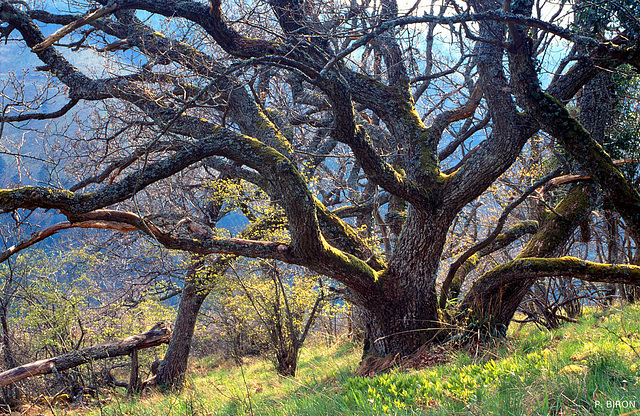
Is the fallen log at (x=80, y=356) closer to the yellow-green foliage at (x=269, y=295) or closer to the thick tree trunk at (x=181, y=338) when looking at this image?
the thick tree trunk at (x=181, y=338)

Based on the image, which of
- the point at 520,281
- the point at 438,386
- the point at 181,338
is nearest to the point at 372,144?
the point at 520,281

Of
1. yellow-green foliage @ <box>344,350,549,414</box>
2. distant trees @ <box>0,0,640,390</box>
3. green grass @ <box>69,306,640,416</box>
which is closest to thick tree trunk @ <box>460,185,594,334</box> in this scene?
distant trees @ <box>0,0,640,390</box>

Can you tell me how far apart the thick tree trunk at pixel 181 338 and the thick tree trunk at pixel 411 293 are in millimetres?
4389

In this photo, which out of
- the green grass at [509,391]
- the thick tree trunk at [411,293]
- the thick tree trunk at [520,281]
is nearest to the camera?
the green grass at [509,391]

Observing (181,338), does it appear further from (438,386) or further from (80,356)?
(438,386)

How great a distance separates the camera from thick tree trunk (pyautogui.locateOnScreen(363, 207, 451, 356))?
18.3ft

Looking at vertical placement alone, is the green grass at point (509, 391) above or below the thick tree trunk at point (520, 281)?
below

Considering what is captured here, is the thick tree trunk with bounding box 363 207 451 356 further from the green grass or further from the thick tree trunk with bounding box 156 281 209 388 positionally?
the thick tree trunk with bounding box 156 281 209 388

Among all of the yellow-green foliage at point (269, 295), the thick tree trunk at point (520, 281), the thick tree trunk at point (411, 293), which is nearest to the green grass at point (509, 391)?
the thick tree trunk at point (520, 281)

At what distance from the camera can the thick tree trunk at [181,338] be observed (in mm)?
8500

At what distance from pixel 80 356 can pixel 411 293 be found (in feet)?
Answer: 20.4

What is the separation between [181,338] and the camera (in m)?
8.59

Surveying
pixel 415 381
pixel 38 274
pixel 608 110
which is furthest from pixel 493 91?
pixel 38 274

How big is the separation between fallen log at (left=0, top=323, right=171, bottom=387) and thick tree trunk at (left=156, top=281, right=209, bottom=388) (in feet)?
1.45
